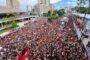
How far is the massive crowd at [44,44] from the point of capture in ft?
11.7

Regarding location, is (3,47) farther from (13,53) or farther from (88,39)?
(88,39)

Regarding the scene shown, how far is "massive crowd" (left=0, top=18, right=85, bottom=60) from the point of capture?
355 cm

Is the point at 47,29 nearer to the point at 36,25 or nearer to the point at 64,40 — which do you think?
the point at 36,25

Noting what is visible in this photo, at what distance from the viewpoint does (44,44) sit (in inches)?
159

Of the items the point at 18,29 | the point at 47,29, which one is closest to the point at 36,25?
the point at 47,29

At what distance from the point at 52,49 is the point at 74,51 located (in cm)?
34

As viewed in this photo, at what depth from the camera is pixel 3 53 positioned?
11.9 ft

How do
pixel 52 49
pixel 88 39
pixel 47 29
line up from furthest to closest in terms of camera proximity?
pixel 47 29
pixel 52 49
pixel 88 39

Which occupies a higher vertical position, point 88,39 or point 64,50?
point 88,39

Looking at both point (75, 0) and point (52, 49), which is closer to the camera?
point (52, 49)

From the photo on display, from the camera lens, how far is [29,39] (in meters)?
4.34

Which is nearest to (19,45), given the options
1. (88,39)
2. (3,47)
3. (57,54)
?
(3,47)

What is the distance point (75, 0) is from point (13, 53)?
152cm

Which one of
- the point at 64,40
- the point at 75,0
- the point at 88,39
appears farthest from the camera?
the point at 75,0
